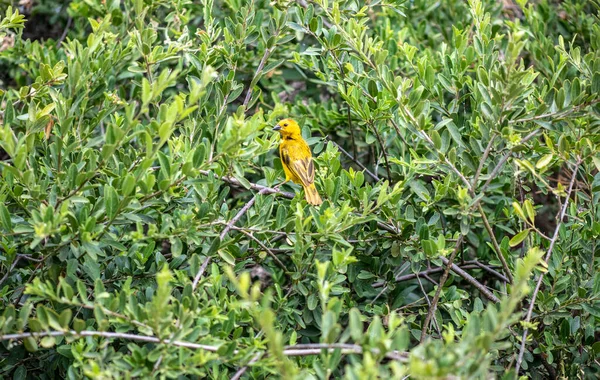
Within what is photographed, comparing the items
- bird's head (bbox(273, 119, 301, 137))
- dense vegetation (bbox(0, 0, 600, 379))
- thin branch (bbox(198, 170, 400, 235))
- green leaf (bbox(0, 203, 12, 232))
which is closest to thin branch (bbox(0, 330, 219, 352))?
dense vegetation (bbox(0, 0, 600, 379))

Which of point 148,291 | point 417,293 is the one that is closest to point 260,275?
point 417,293

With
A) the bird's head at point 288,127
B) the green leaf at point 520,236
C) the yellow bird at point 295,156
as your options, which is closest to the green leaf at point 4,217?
the yellow bird at point 295,156

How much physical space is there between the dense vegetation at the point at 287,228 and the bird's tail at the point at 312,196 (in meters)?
0.08

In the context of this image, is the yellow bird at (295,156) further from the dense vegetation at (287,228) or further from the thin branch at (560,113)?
the thin branch at (560,113)

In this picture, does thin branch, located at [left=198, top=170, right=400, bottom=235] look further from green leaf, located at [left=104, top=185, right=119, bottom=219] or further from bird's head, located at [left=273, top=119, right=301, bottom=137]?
bird's head, located at [left=273, top=119, right=301, bottom=137]

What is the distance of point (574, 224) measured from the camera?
3123 millimetres

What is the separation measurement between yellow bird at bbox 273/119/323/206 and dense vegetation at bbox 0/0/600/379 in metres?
0.20

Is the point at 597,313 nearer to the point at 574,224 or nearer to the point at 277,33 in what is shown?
the point at 574,224

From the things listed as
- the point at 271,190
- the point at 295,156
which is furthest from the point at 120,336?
the point at 295,156

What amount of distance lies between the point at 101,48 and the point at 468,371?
253cm

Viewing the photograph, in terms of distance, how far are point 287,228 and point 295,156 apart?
3.83ft

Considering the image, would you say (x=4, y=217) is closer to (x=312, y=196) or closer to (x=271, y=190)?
(x=271, y=190)

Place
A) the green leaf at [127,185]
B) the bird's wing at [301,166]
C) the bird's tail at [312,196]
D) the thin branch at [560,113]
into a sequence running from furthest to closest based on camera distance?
the bird's wing at [301,166] < the bird's tail at [312,196] < the thin branch at [560,113] < the green leaf at [127,185]

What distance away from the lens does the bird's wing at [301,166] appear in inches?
147
